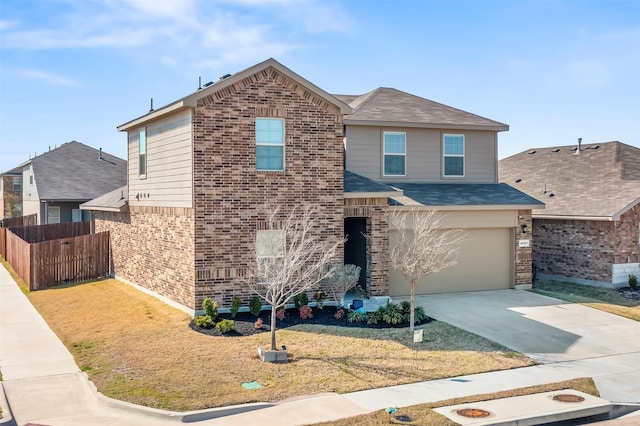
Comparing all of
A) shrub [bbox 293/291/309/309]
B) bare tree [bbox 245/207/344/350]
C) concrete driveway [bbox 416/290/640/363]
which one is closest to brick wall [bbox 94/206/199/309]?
bare tree [bbox 245/207/344/350]

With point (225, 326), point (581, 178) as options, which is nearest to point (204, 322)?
point (225, 326)

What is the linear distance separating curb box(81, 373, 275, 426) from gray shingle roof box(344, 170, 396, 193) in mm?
8895

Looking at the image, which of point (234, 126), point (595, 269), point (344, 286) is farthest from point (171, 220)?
point (595, 269)

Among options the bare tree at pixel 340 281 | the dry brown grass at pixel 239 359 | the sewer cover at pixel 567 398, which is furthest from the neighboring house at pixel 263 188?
the sewer cover at pixel 567 398

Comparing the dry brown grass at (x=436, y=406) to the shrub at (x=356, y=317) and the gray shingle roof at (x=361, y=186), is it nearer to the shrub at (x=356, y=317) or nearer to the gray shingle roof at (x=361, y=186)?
the shrub at (x=356, y=317)

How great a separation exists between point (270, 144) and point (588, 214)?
12418mm

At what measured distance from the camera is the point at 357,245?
63.6 ft

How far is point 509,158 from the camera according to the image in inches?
1223

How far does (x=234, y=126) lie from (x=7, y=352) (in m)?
7.64

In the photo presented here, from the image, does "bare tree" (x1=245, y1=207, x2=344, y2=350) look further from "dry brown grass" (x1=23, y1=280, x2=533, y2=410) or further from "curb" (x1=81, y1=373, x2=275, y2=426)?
"curb" (x1=81, y1=373, x2=275, y2=426)

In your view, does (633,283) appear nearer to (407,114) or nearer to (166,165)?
(407,114)

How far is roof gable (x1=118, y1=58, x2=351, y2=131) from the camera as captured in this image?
15.2 meters

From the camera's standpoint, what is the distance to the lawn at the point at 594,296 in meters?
17.6

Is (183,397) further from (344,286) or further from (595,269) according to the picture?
(595,269)
